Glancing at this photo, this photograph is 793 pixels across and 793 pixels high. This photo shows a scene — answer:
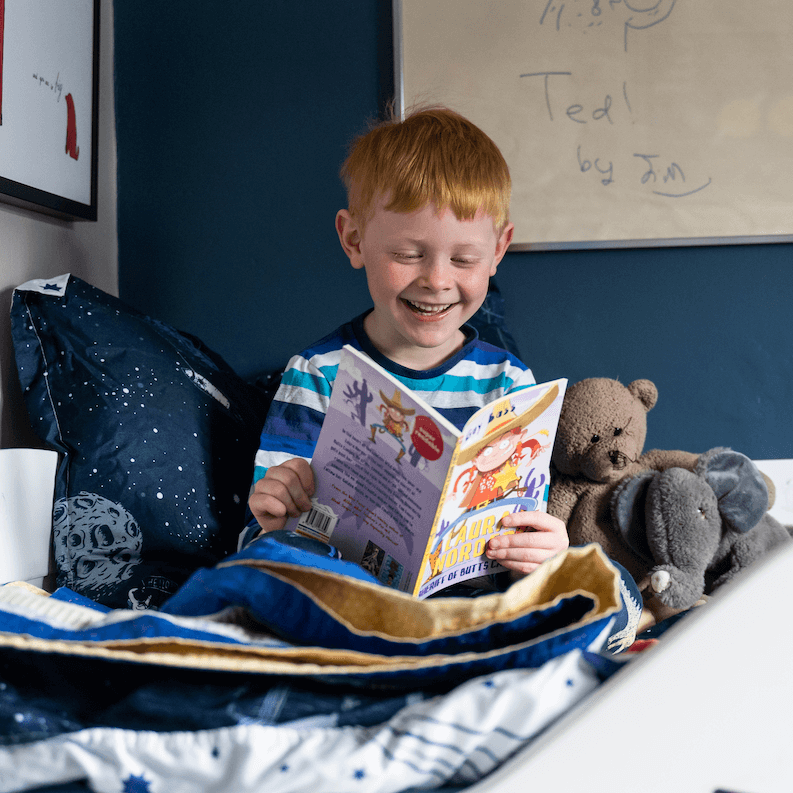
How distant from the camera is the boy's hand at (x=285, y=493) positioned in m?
0.69

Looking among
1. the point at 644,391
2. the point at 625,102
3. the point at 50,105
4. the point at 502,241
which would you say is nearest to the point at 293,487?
the point at 502,241

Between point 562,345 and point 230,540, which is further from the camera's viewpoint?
point 562,345

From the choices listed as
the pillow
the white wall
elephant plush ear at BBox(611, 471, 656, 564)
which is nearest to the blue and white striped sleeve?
the pillow

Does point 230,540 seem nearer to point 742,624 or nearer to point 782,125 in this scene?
point 742,624

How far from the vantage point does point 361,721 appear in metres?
0.36

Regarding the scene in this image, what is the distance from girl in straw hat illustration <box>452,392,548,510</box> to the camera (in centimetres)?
56

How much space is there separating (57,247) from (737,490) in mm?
1137

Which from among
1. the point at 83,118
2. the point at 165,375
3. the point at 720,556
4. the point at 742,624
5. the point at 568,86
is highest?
the point at 568,86

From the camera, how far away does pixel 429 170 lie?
0.85m

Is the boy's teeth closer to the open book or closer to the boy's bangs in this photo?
the boy's bangs

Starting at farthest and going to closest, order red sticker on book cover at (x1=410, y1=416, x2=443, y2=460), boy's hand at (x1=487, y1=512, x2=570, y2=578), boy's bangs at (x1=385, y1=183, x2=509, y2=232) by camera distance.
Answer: boy's bangs at (x1=385, y1=183, x2=509, y2=232) < boy's hand at (x1=487, y1=512, x2=570, y2=578) < red sticker on book cover at (x1=410, y1=416, x2=443, y2=460)

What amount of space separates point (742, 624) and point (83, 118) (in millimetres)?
1257

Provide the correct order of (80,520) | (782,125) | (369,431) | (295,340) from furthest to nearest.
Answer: (295,340)
(782,125)
(80,520)
(369,431)

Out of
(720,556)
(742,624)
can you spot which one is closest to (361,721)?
(742,624)
